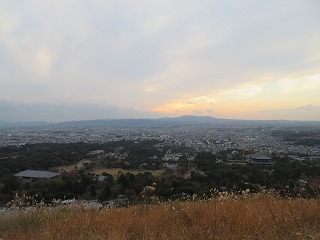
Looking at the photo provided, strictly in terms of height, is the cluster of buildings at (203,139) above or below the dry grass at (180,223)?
below

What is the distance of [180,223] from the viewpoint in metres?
3.42

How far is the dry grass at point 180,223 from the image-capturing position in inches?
106

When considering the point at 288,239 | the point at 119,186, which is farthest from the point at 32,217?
the point at 119,186

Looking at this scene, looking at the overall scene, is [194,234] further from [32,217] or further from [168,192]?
[168,192]

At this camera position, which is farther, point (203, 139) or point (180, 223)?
point (203, 139)

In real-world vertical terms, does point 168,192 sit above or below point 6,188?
above

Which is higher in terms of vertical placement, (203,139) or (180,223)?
(180,223)

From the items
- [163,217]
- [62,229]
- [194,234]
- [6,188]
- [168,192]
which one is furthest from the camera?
[6,188]

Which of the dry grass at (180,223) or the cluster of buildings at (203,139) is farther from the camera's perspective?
the cluster of buildings at (203,139)

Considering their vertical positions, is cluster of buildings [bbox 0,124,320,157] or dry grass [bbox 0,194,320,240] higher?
dry grass [bbox 0,194,320,240]

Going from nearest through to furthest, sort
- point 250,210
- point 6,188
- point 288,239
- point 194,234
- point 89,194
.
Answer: point 288,239 < point 194,234 < point 250,210 < point 89,194 < point 6,188

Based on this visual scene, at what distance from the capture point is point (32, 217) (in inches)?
150

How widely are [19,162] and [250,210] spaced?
27444 mm

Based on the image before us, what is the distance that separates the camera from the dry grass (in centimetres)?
268
